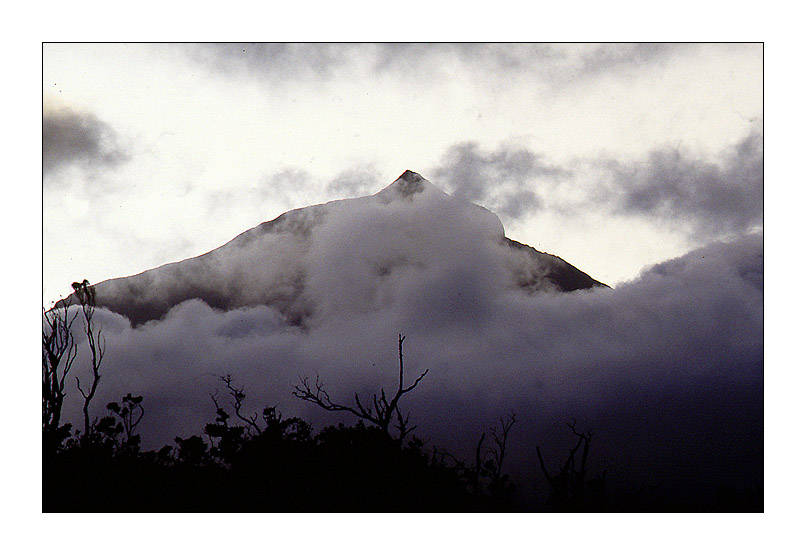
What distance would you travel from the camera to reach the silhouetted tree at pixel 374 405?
6676mm

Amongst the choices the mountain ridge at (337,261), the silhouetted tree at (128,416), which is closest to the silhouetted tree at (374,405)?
the mountain ridge at (337,261)

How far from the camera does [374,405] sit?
264 inches

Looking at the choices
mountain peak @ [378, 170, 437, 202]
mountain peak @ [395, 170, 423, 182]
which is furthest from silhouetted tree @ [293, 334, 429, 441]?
mountain peak @ [395, 170, 423, 182]

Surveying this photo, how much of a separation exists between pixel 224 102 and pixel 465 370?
4.09 meters

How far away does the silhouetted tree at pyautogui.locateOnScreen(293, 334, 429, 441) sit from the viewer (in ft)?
21.9

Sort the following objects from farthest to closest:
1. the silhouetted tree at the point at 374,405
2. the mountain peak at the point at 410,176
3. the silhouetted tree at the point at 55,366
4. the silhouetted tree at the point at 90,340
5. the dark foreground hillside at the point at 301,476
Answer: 1. the mountain peak at the point at 410,176
2. the silhouetted tree at the point at 374,405
3. the silhouetted tree at the point at 90,340
4. the silhouetted tree at the point at 55,366
5. the dark foreground hillside at the point at 301,476

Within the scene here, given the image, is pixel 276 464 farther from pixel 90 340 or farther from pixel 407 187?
pixel 407 187

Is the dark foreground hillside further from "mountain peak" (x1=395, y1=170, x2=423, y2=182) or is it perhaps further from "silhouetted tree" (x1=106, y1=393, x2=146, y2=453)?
"mountain peak" (x1=395, y1=170, x2=423, y2=182)

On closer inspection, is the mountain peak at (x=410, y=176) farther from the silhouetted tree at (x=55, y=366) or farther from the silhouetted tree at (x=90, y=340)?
the silhouetted tree at (x=55, y=366)

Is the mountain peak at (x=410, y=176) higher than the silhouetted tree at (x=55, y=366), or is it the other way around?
the mountain peak at (x=410, y=176)

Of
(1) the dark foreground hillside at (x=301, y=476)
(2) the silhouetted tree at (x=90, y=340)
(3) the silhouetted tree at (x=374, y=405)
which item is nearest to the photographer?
(1) the dark foreground hillside at (x=301, y=476)

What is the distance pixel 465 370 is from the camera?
265 inches

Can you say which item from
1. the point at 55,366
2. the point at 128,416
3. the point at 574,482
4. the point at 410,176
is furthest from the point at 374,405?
the point at 55,366

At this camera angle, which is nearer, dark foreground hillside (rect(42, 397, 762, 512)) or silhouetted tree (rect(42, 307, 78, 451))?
dark foreground hillside (rect(42, 397, 762, 512))
